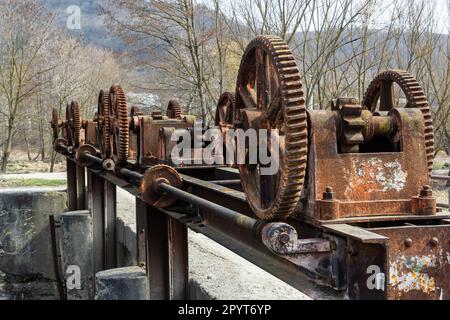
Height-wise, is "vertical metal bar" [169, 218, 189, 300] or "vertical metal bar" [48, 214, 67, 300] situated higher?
"vertical metal bar" [169, 218, 189, 300]

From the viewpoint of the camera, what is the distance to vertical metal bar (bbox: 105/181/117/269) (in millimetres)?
8961

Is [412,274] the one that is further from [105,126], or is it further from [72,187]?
[72,187]

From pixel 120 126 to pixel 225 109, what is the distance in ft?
3.97

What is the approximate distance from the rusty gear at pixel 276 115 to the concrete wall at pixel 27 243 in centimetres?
1016

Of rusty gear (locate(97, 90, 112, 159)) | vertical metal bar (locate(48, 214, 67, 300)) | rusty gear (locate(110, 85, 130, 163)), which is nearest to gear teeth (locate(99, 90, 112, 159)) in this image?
rusty gear (locate(97, 90, 112, 159))

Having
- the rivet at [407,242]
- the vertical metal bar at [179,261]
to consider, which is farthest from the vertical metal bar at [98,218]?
the rivet at [407,242]

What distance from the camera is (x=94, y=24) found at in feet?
431

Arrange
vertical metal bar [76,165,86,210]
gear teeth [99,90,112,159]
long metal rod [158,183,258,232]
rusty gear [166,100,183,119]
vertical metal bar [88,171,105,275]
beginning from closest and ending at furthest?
long metal rod [158,183,258,232] → gear teeth [99,90,112,159] → rusty gear [166,100,183,119] → vertical metal bar [88,171,105,275] → vertical metal bar [76,165,86,210]

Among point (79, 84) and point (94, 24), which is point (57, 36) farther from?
point (94, 24)

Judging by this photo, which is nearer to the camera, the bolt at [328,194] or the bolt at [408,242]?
the bolt at [408,242]

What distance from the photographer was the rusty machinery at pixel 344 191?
7.50ft

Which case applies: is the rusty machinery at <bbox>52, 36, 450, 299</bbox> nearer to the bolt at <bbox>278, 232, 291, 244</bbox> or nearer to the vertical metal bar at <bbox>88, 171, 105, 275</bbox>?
the bolt at <bbox>278, 232, 291, 244</bbox>

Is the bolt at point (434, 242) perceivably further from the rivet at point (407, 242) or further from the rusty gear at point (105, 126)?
the rusty gear at point (105, 126)

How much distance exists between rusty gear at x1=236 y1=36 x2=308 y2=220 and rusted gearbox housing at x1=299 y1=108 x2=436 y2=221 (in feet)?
0.46
